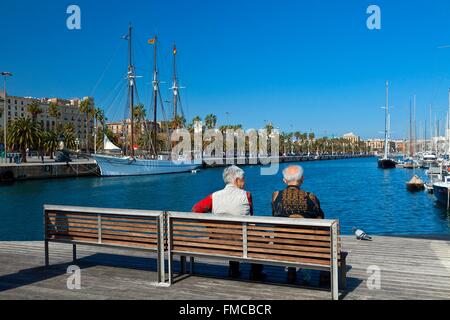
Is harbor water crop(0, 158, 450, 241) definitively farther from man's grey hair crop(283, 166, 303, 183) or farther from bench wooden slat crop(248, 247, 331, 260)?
bench wooden slat crop(248, 247, 331, 260)

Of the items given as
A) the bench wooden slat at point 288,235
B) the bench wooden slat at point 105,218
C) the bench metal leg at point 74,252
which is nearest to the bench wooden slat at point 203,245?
the bench wooden slat at point 288,235

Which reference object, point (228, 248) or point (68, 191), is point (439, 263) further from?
point (68, 191)

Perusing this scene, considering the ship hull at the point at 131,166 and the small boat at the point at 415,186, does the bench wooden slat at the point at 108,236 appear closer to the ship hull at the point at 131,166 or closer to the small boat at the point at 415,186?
the small boat at the point at 415,186

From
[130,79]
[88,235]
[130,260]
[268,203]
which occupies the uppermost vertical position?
[130,79]

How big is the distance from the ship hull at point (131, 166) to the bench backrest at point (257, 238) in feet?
243

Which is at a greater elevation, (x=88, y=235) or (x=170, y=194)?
(x=88, y=235)

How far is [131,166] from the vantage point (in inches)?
3263

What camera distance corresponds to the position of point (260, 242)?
6.24m

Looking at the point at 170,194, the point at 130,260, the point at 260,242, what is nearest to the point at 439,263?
the point at 260,242

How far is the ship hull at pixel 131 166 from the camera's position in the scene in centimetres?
7911

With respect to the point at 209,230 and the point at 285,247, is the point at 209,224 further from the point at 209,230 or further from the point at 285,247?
the point at 285,247

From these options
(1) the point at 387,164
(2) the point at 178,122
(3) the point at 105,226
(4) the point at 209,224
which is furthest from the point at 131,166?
(4) the point at 209,224

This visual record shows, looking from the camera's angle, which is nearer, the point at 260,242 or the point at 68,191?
the point at 260,242
